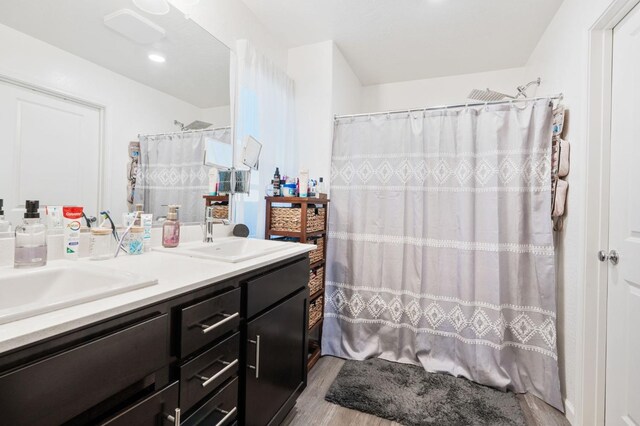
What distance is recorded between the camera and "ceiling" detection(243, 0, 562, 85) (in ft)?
5.95

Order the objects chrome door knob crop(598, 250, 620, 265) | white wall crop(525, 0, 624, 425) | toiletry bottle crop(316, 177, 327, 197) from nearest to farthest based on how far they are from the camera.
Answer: chrome door knob crop(598, 250, 620, 265) → white wall crop(525, 0, 624, 425) → toiletry bottle crop(316, 177, 327, 197)

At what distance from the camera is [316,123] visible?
87.6 inches

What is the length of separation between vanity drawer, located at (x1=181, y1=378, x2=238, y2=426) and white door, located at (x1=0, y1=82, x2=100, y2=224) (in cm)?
84

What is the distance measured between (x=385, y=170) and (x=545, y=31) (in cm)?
145

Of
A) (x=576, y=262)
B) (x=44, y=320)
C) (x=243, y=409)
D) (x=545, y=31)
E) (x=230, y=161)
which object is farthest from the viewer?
(x=545, y=31)

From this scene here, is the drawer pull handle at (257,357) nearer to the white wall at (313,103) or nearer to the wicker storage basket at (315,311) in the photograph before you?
the wicker storage basket at (315,311)

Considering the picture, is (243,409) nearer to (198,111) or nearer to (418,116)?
(198,111)

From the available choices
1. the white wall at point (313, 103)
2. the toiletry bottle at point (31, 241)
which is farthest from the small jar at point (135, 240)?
the white wall at point (313, 103)

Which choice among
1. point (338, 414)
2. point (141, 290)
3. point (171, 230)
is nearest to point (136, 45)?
point (171, 230)

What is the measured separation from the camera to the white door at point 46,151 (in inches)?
35.1

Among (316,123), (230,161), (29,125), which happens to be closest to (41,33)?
(29,125)

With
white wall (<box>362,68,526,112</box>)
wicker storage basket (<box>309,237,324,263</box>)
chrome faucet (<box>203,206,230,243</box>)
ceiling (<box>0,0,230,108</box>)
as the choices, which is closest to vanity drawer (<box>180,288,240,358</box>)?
chrome faucet (<box>203,206,230,243</box>)

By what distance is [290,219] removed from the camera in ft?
5.95

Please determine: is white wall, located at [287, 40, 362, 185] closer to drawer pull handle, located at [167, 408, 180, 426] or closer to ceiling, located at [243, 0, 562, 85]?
ceiling, located at [243, 0, 562, 85]
